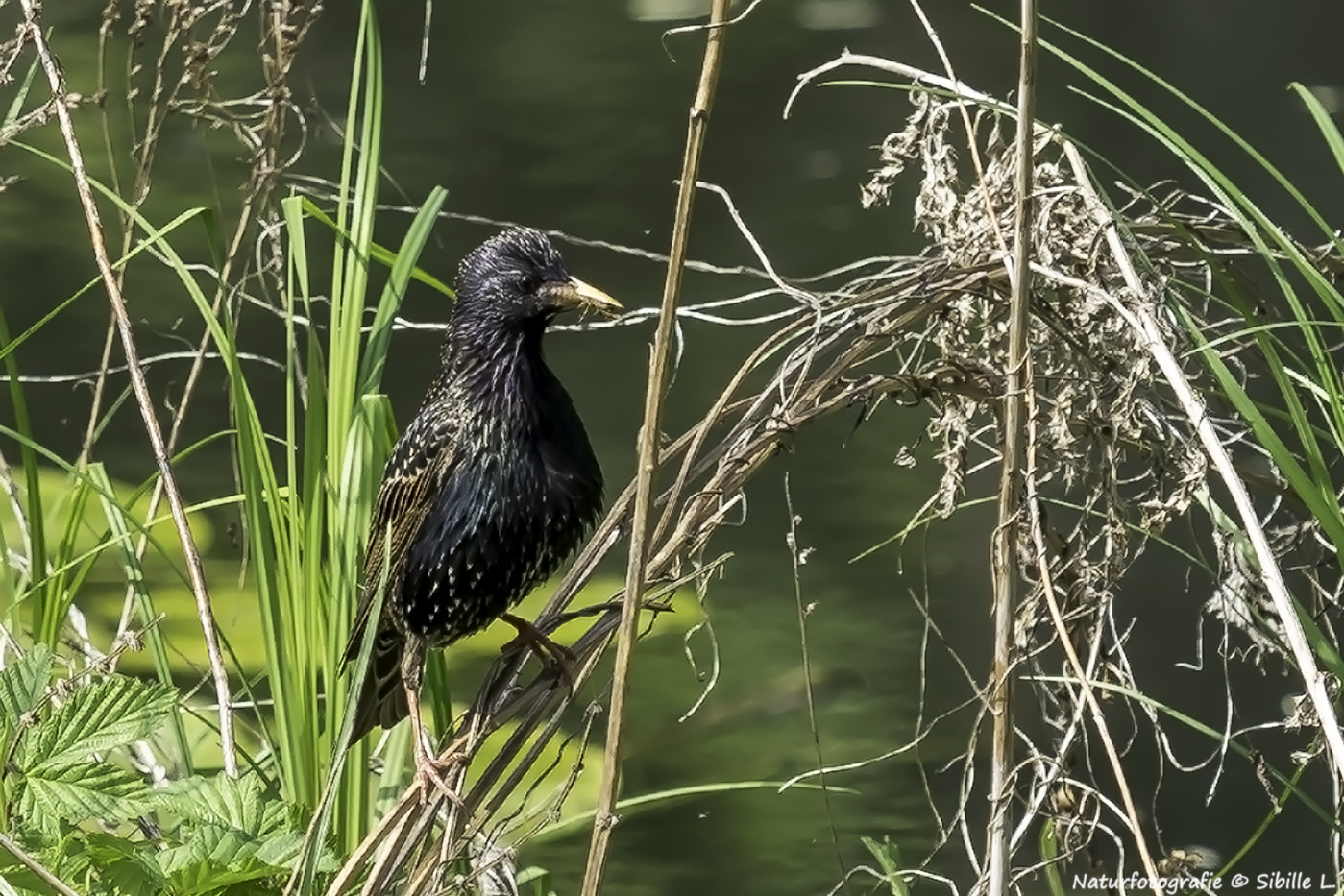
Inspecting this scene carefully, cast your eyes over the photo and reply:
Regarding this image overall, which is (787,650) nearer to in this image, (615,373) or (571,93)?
(615,373)

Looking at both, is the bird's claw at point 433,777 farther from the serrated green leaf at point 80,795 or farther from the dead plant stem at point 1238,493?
the dead plant stem at point 1238,493

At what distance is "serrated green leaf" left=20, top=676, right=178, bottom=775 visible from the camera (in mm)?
1745

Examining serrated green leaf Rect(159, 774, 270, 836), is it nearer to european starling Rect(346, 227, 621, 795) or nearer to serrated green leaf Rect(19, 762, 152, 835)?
serrated green leaf Rect(19, 762, 152, 835)

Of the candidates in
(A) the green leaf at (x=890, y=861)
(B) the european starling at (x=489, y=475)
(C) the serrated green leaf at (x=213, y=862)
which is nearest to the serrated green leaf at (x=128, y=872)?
(C) the serrated green leaf at (x=213, y=862)

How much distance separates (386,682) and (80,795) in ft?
2.44

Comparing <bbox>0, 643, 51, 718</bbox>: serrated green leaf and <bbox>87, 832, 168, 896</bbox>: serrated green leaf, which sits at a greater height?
<bbox>0, 643, 51, 718</bbox>: serrated green leaf

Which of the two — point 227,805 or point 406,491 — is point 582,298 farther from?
point 227,805

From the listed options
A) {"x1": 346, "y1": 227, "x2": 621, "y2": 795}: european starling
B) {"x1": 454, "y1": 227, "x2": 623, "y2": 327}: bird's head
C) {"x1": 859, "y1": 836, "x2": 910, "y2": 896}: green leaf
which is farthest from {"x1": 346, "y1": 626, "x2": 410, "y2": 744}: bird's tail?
{"x1": 859, "y1": 836, "x2": 910, "y2": 896}: green leaf

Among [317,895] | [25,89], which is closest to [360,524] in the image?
[317,895]

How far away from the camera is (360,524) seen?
2195mm

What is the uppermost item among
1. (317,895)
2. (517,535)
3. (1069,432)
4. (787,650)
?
(1069,432)

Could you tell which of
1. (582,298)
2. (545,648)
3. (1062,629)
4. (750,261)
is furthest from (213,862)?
(750,261)

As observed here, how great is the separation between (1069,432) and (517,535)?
80 cm

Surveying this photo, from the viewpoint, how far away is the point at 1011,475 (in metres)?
1.63
